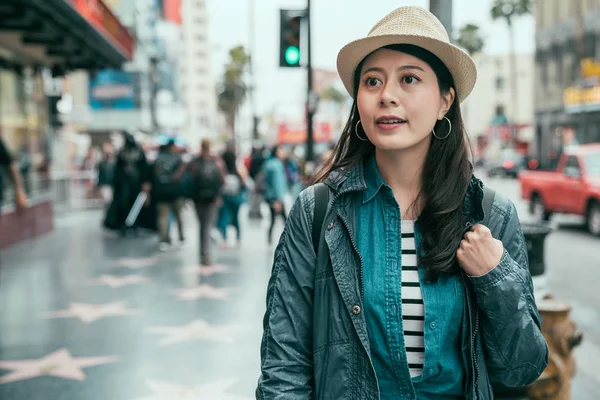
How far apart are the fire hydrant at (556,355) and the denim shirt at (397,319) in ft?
9.75

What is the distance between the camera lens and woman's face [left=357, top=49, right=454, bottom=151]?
6.68ft

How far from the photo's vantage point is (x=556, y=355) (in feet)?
15.7

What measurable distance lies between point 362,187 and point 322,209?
0.13 metres

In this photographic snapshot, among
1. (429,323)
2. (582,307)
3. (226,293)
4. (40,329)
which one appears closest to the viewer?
(429,323)

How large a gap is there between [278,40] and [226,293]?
5.70 meters

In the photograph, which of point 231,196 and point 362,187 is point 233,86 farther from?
point 362,187

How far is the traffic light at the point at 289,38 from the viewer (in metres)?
12.9

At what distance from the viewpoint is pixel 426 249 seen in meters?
2.04

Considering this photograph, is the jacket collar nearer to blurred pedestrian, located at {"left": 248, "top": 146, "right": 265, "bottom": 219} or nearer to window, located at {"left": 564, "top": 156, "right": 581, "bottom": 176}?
window, located at {"left": 564, "top": 156, "right": 581, "bottom": 176}

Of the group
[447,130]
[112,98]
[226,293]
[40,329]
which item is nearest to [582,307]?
[226,293]

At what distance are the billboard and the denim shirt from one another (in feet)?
156

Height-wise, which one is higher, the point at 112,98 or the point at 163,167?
the point at 112,98

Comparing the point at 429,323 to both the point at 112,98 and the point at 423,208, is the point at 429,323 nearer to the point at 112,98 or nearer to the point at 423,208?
the point at 423,208

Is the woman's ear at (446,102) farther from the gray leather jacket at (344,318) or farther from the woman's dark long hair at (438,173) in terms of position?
Result: the gray leather jacket at (344,318)
